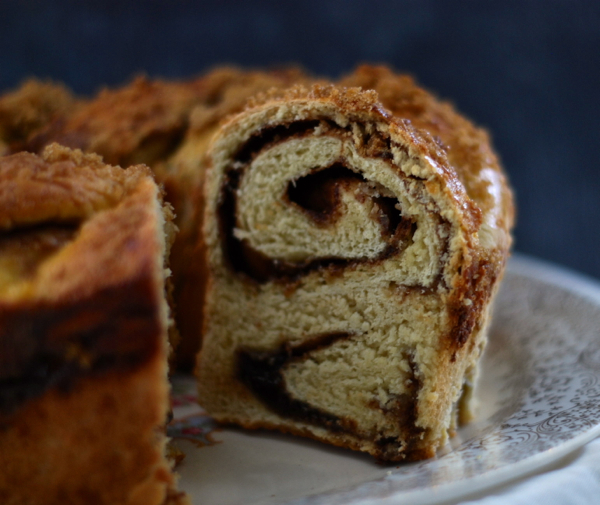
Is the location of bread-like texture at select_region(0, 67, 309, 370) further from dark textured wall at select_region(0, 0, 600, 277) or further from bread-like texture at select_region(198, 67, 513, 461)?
dark textured wall at select_region(0, 0, 600, 277)

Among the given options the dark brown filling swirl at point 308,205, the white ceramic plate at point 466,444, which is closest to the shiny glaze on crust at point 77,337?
the white ceramic plate at point 466,444

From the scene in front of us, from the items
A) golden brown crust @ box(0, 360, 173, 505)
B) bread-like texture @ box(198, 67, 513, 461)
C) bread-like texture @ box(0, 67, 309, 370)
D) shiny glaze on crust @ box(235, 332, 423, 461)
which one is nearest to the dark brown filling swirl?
bread-like texture @ box(198, 67, 513, 461)

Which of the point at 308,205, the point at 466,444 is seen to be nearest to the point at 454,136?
the point at 308,205

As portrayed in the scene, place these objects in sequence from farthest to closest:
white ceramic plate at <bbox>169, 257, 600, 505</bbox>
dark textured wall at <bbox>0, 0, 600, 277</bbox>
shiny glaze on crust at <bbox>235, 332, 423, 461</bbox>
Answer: dark textured wall at <bbox>0, 0, 600, 277</bbox>
shiny glaze on crust at <bbox>235, 332, 423, 461</bbox>
white ceramic plate at <bbox>169, 257, 600, 505</bbox>

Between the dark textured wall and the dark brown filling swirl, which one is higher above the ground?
the dark textured wall

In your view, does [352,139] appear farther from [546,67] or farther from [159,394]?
[546,67]

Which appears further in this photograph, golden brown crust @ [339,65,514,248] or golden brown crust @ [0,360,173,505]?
golden brown crust @ [339,65,514,248]

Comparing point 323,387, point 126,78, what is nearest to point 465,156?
point 323,387
